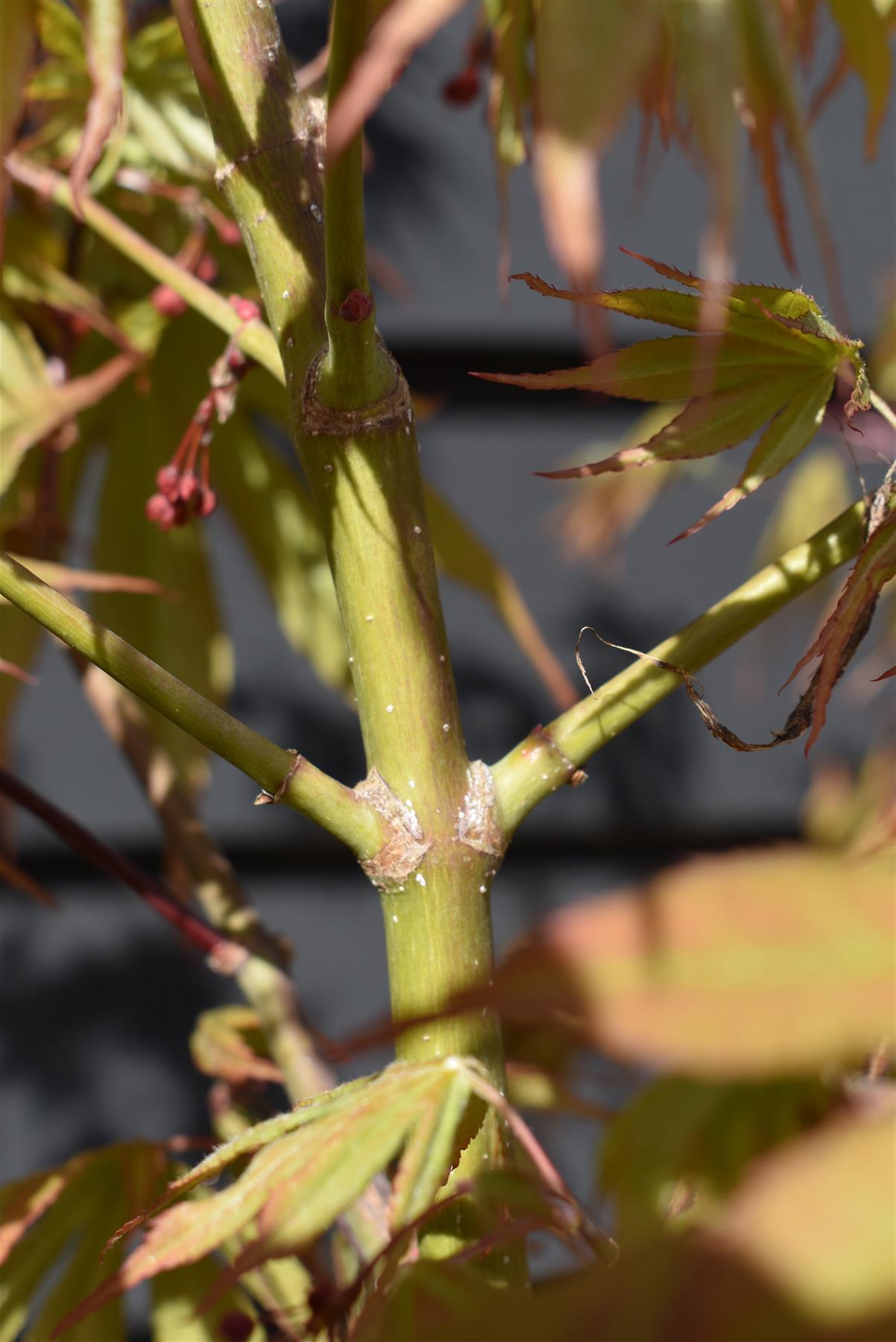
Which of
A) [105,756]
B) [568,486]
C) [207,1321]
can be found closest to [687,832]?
[568,486]

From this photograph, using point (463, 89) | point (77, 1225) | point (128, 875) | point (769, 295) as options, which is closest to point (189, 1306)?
point (77, 1225)

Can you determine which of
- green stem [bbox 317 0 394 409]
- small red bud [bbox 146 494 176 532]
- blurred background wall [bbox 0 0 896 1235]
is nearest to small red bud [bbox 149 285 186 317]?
small red bud [bbox 146 494 176 532]

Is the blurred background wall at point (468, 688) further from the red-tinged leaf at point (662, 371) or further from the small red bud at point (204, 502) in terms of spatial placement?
the red-tinged leaf at point (662, 371)

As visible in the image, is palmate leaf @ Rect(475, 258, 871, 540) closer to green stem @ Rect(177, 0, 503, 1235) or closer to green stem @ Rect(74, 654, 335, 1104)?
green stem @ Rect(177, 0, 503, 1235)

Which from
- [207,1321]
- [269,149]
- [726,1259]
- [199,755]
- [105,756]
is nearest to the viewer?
[726,1259]

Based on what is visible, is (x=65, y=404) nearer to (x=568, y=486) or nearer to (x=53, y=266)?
(x=53, y=266)

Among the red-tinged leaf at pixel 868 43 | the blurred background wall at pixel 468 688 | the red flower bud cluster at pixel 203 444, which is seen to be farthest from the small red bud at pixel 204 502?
the blurred background wall at pixel 468 688
